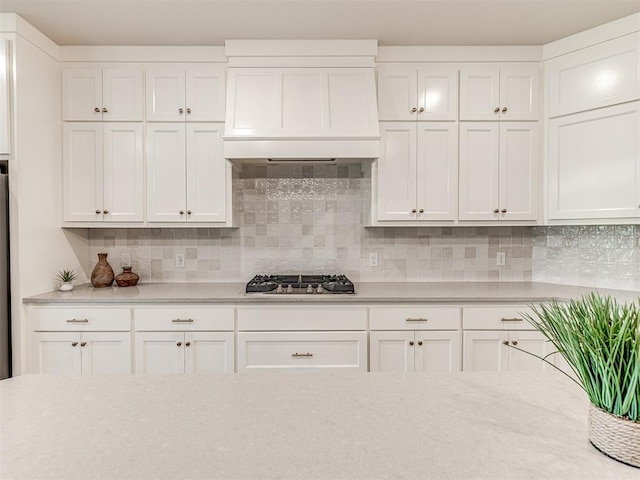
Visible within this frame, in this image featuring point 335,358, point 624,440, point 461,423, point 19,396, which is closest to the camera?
point 624,440

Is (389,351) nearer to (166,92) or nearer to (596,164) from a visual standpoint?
(596,164)

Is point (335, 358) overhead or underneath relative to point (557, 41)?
underneath

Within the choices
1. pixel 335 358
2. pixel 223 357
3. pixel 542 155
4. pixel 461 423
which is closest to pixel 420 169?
pixel 542 155

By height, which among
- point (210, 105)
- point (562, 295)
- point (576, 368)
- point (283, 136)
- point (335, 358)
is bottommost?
point (335, 358)

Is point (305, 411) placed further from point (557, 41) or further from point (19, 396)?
point (557, 41)

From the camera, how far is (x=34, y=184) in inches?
96.5

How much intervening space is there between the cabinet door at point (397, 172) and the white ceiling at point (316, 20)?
621 millimetres

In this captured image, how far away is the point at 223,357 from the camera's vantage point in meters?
2.41

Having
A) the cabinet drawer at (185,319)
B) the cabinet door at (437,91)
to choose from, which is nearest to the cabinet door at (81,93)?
the cabinet drawer at (185,319)

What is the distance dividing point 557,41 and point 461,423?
2.90 m

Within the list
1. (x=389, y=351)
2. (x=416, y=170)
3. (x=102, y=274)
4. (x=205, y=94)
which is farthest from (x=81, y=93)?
(x=389, y=351)

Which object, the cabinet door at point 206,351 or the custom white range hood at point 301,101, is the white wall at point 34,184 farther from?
the custom white range hood at point 301,101

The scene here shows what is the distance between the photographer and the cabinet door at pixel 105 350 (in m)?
2.41

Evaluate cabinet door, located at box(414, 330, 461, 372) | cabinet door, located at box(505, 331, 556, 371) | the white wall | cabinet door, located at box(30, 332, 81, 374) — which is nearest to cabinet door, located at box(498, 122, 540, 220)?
cabinet door, located at box(505, 331, 556, 371)
